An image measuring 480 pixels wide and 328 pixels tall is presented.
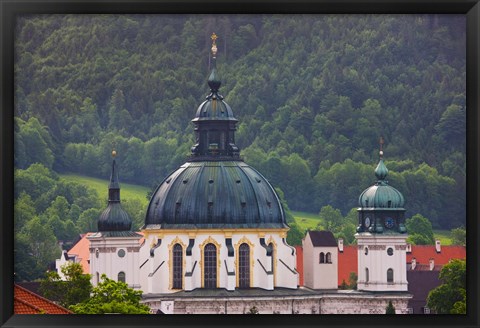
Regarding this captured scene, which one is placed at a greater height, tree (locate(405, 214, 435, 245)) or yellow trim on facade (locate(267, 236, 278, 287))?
tree (locate(405, 214, 435, 245))

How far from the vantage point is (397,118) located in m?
82.4

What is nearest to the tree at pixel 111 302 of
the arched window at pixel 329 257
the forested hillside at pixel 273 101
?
the arched window at pixel 329 257

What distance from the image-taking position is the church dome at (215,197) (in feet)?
208

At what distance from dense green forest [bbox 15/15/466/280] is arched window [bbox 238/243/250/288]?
12547 mm

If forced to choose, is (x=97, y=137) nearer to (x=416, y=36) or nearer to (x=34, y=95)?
(x=34, y=95)

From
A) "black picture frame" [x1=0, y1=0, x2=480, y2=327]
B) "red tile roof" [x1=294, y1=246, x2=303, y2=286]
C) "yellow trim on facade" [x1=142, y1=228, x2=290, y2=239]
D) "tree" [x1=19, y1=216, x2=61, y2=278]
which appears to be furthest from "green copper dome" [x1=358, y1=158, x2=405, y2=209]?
"black picture frame" [x1=0, y1=0, x2=480, y2=327]

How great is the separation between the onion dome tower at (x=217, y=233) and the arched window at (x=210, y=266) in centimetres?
3

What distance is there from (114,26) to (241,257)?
17.5m

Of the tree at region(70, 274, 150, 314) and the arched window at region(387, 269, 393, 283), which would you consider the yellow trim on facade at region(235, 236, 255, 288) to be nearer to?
the arched window at region(387, 269, 393, 283)

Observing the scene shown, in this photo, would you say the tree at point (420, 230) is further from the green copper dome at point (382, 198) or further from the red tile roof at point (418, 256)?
the green copper dome at point (382, 198)

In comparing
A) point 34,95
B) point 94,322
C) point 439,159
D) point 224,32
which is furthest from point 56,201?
point 94,322

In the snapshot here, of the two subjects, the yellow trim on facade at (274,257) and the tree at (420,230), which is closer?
the yellow trim on facade at (274,257)

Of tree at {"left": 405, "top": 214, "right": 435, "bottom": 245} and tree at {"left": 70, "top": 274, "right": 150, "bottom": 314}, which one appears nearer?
tree at {"left": 70, "top": 274, "right": 150, "bottom": 314}

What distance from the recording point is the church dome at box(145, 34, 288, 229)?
208 ft
